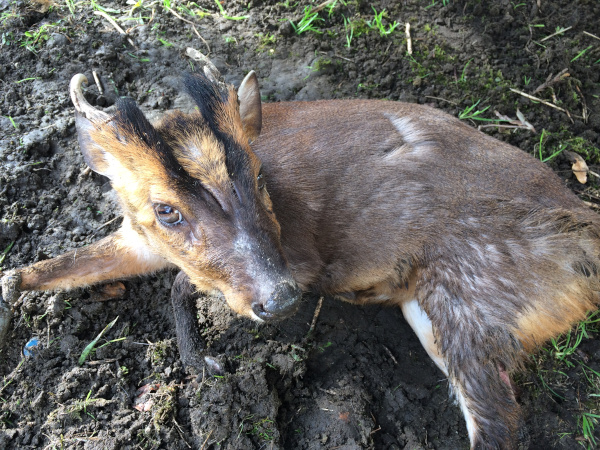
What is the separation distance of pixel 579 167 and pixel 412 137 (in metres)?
2.01

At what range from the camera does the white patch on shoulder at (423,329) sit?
3.79 metres

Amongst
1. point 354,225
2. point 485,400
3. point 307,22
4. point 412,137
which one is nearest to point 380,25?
point 307,22

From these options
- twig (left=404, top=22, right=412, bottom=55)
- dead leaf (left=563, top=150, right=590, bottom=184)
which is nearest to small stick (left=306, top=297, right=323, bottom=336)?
dead leaf (left=563, top=150, right=590, bottom=184)

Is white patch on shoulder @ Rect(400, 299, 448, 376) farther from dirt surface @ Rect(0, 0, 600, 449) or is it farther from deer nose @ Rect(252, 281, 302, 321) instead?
deer nose @ Rect(252, 281, 302, 321)

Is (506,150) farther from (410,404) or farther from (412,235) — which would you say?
(410,404)

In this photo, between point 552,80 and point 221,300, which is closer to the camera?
point 221,300

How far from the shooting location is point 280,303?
8.94 ft

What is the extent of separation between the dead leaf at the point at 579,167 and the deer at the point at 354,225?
121 cm

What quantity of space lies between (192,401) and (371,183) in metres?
1.98

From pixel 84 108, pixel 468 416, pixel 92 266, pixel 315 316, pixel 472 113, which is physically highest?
pixel 84 108

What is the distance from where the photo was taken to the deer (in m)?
2.93

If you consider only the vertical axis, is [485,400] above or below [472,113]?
below

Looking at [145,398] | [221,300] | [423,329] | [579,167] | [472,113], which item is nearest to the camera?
[145,398]

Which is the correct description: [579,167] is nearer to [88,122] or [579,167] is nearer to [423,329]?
[423,329]
